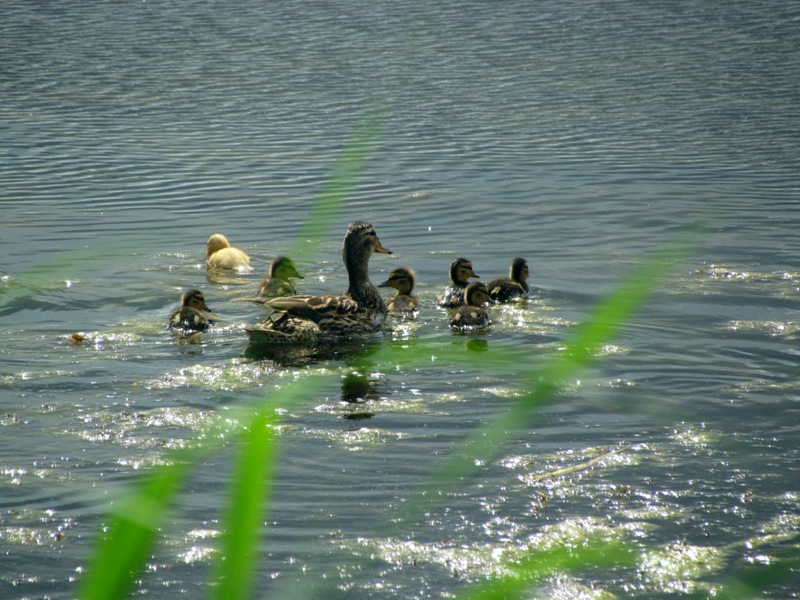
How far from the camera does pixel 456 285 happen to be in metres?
8.20

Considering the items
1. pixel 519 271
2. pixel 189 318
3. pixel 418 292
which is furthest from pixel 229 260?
pixel 519 271

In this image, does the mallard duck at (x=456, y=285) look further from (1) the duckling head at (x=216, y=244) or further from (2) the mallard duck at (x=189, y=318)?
(1) the duckling head at (x=216, y=244)

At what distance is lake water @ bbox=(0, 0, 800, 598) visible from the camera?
167 inches

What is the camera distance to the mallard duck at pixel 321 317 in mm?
6945

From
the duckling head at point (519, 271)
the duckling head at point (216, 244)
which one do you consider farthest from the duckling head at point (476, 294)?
the duckling head at point (216, 244)

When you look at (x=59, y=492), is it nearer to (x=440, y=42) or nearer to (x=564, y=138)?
(x=564, y=138)

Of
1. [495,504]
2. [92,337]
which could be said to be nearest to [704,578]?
[495,504]

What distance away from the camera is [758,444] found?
5.18 meters

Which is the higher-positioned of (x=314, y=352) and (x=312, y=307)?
(x=312, y=307)

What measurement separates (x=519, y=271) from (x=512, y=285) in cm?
27

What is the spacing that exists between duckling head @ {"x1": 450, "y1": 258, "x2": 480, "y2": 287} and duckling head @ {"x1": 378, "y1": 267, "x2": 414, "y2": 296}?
1.09ft

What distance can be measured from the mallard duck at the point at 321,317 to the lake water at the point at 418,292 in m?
0.16

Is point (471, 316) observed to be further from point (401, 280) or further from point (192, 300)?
point (192, 300)

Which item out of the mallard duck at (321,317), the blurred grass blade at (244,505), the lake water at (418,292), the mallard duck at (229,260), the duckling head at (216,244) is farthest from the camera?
the duckling head at (216,244)
